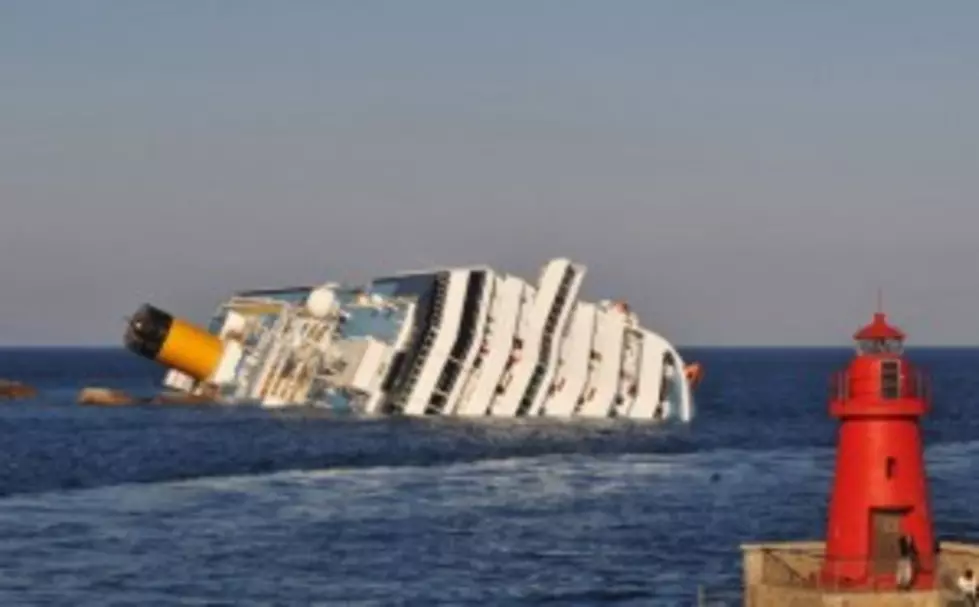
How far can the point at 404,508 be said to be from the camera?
74.2 m

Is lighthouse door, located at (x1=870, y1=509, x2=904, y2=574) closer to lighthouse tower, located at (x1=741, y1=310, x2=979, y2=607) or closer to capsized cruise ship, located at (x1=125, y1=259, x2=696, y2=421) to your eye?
lighthouse tower, located at (x1=741, y1=310, x2=979, y2=607)

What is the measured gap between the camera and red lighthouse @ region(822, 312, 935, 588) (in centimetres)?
3209

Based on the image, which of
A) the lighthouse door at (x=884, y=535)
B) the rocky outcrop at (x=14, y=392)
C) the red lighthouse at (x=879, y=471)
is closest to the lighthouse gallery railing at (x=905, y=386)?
the red lighthouse at (x=879, y=471)

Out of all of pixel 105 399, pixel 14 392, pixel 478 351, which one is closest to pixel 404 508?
pixel 478 351

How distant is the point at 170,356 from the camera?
436ft

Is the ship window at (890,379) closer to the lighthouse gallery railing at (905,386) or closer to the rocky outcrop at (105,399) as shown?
the lighthouse gallery railing at (905,386)

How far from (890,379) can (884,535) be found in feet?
8.31

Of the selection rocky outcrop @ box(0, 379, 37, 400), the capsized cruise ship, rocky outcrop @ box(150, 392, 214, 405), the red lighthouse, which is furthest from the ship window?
rocky outcrop @ box(0, 379, 37, 400)

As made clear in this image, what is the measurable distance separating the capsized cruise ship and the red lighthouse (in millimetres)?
75201

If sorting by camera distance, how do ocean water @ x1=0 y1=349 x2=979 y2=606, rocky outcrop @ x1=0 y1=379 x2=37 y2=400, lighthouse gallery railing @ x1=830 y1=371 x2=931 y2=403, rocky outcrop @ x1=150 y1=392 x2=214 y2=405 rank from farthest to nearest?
rocky outcrop @ x1=0 y1=379 x2=37 y2=400
rocky outcrop @ x1=150 y1=392 x2=214 y2=405
ocean water @ x1=0 y1=349 x2=979 y2=606
lighthouse gallery railing @ x1=830 y1=371 x2=931 y2=403

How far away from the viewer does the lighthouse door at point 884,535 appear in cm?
3266

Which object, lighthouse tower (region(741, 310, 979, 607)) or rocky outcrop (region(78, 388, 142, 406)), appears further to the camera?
rocky outcrop (region(78, 388, 142, 406))

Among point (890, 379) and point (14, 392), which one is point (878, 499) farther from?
point (14, 392)

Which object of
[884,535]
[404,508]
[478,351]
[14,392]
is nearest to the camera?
[884,535]
